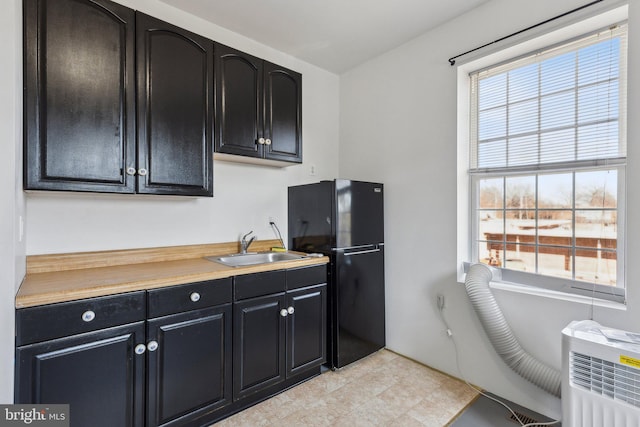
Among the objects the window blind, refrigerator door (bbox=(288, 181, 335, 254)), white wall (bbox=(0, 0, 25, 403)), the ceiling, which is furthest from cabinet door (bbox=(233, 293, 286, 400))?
the ceiling

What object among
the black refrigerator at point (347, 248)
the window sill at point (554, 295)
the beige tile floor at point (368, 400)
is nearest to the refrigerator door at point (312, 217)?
the black refrigerator at point (347, 248)

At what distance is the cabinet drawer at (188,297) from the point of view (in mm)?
1577

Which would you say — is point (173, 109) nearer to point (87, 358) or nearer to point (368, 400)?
point (87, 358)

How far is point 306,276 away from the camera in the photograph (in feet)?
7.39

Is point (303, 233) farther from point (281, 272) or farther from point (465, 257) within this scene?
point (465, 257)

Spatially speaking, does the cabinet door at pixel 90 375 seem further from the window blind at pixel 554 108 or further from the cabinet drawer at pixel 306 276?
the window blind at pixel 554 108

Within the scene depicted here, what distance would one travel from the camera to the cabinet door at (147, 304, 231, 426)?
1573 millimetres

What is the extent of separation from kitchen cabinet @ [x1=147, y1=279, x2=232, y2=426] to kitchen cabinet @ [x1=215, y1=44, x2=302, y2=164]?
98 centimetres

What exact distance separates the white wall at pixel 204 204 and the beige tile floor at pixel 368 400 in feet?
4.11

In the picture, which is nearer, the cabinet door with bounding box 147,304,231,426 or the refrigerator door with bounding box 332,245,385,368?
the cabinet door with bounding box 147,304,231,426

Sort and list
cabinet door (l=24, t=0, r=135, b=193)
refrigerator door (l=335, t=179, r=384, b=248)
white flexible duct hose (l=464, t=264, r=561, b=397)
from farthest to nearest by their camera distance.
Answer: refrigerator door (l=335, t=179, r=384, b=248) < white flexible duct hose (l=464, t=264, r=561, b=397) < cabinet door (l=24, t=0, r=135, b=193)

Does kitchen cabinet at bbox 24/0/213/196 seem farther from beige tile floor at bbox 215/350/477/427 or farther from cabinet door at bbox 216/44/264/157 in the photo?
beige tile floor at bbox 215/350/477/427

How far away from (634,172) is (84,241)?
3090 mm

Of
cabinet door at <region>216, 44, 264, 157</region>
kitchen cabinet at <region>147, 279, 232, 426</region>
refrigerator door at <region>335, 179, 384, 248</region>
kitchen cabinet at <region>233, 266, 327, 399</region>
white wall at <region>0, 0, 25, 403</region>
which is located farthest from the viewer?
refrigerator door at <region>335, 179, 384, 248</region>
